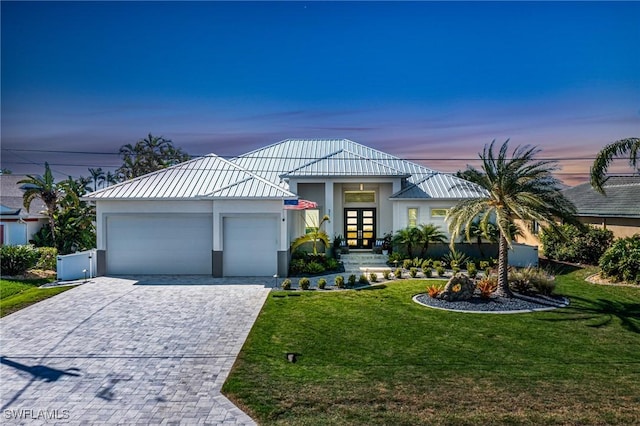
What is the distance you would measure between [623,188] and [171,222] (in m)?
26.4

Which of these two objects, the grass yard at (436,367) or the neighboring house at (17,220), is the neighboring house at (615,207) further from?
the neighboring house at (17,220)

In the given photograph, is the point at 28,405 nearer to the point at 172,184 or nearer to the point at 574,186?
the point at 172,184

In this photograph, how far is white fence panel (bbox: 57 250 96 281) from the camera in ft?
59.6

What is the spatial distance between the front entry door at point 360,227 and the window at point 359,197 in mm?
562

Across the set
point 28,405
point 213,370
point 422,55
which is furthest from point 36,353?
point 422,55

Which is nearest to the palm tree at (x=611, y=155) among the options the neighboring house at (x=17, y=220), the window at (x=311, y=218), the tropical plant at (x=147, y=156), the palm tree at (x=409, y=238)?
the palm tree at (x=409, y=238)

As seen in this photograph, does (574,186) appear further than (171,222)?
Yes

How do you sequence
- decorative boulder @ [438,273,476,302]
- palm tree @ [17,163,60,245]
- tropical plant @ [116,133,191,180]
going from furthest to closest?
tropical plant @ [116,133,191,180] < palm tree @ [17,163,60,245] < decorative boulder @ [438,273,476,302]

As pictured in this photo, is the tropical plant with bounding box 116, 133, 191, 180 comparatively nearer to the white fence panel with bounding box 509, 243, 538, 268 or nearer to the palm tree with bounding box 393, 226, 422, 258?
the palm tree with bounding box 393, 226, 422, 258

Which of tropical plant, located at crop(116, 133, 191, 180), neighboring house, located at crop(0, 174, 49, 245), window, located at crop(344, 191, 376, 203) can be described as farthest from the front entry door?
tropical plant, located at crop(116, 133, 191, 180)

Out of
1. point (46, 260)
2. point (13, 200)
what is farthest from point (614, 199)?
point (13, 200)

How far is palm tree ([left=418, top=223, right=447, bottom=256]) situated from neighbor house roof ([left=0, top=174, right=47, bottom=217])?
77.2 feet

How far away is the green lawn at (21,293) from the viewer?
1380 centimetres

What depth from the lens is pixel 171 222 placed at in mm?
19031
